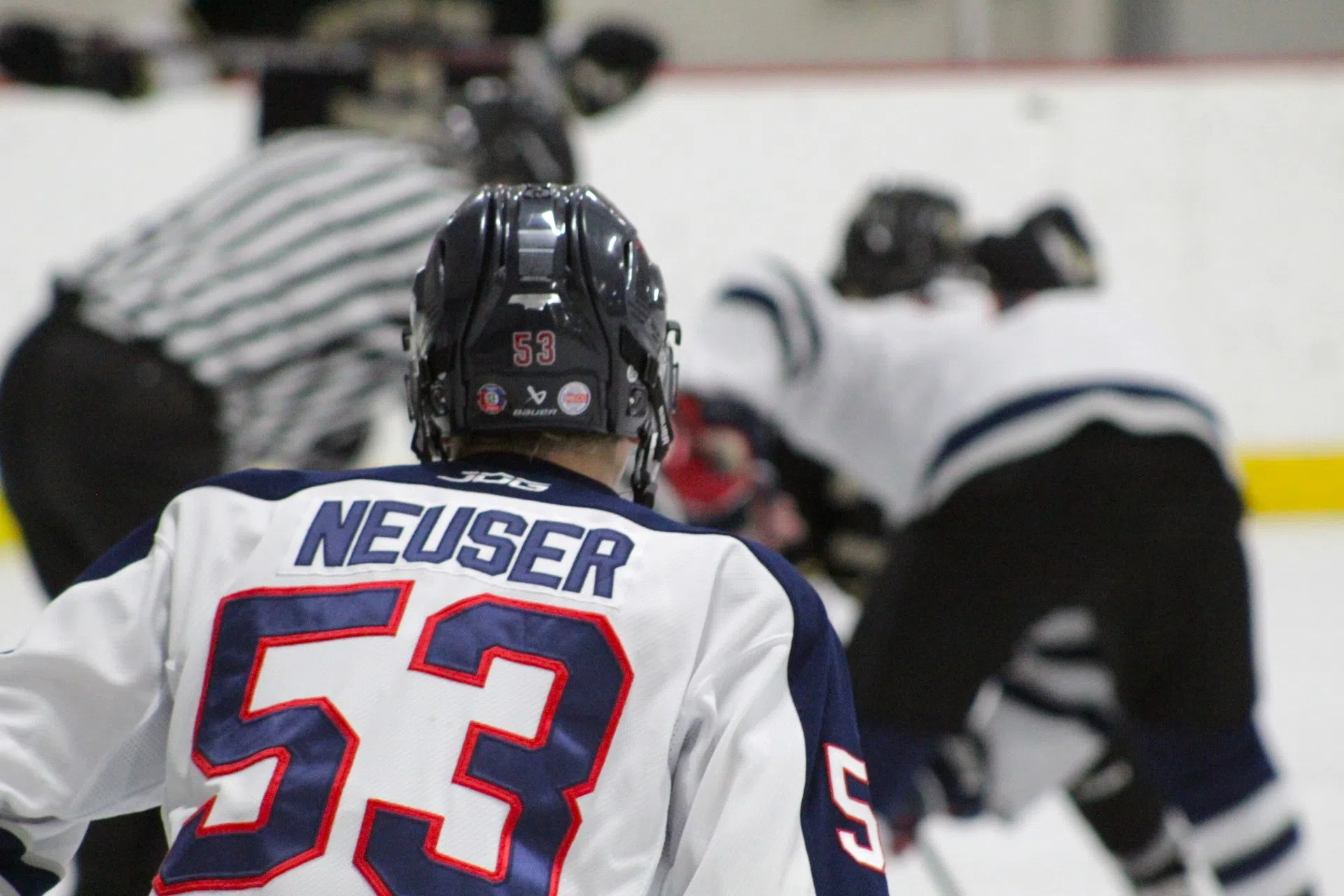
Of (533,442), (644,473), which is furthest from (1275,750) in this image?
(533,442)

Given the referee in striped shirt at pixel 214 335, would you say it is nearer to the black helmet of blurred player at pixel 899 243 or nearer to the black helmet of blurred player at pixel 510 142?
the black helmet of blurred player at pixel 510 142

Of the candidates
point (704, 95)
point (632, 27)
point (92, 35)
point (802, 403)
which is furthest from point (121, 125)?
point (802, 403)

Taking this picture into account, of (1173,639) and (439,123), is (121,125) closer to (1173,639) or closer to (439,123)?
(439,123)

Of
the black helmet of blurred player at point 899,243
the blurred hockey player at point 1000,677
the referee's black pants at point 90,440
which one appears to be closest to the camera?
the referee's black pants at point 90,440

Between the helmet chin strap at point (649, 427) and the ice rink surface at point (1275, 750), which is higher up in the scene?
the helmet chin strap at point (649, 427)

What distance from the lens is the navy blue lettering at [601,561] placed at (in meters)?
1.12

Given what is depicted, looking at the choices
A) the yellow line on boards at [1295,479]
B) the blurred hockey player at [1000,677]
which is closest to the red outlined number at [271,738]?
the blurred hockey player at [1000,677]

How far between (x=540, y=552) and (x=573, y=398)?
4.9 inches

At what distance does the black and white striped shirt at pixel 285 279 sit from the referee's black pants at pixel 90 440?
3 centimetres

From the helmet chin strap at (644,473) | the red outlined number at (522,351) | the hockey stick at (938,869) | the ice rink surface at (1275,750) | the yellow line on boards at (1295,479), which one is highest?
the red outlined number at (522,351)

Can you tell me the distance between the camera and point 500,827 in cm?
106

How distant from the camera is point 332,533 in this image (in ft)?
3.80

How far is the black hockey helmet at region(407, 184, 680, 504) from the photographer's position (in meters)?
1.21

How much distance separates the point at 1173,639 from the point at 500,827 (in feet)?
4.70
